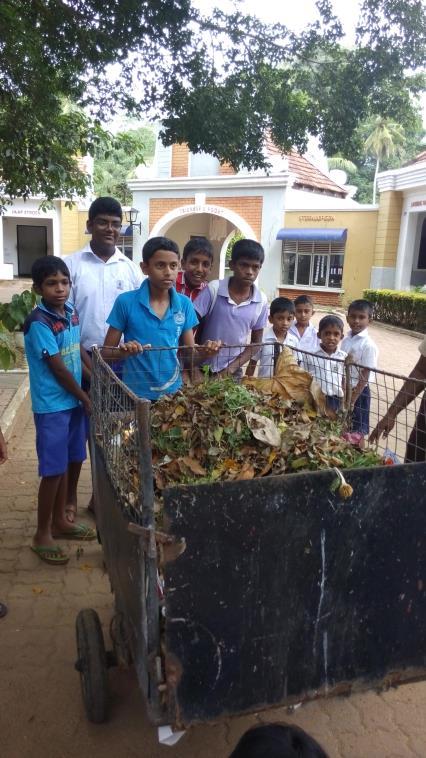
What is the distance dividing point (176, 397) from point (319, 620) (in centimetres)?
107

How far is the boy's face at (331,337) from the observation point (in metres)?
4.24

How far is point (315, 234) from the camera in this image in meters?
18.2

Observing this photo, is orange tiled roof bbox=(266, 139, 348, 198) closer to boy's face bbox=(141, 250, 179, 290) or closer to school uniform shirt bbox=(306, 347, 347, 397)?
school uniform shirt bbox=(306, 347, 347, 397)

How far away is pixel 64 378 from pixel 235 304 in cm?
111

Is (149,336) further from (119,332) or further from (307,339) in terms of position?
(307,339)

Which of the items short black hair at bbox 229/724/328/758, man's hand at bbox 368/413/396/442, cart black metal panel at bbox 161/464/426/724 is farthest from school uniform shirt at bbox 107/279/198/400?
short black hair at bbox 229/724/328/758

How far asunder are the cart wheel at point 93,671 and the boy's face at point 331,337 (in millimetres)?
2730

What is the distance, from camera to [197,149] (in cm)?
561

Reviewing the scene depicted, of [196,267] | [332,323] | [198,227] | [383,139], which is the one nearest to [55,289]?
[196,267]

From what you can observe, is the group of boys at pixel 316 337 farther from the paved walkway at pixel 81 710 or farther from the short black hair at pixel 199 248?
the paved walkway at pixel 81 710

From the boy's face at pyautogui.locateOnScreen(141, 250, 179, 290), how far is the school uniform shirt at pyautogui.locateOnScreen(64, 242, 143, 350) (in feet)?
2.03

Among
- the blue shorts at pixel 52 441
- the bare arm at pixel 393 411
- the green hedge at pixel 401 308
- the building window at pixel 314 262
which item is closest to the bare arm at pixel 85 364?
the blue shorts at pixel 52 441

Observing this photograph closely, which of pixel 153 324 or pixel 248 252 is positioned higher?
pixel 248 252

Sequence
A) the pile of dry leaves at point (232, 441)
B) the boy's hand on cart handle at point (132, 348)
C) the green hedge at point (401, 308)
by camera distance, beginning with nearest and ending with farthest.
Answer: the pile of dry leaves at point (232, 441) < the boy's hand on cart handle at point (132, 348) < the green hedge at point (401, 308)
